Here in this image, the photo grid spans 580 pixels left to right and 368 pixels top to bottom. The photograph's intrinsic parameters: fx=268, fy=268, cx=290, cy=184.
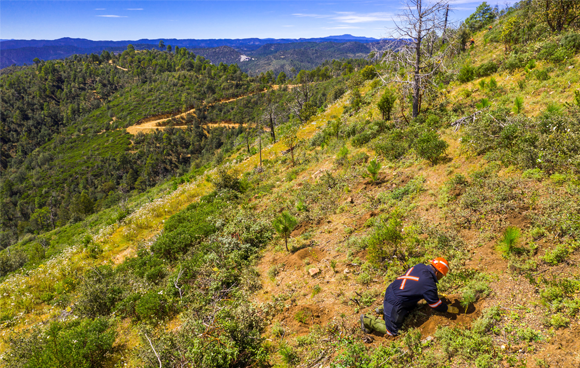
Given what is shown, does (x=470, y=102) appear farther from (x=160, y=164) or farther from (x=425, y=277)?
(x=160, y=164)

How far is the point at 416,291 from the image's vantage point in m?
4.64

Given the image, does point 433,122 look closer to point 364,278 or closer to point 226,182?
point 364,278

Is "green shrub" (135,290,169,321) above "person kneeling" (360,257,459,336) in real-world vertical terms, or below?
below

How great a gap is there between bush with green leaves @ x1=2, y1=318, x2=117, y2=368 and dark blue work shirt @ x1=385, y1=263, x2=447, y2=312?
620 cm

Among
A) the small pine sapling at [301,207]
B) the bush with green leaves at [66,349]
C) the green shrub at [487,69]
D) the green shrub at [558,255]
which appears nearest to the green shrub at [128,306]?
the bush with green leaves at [66,349]

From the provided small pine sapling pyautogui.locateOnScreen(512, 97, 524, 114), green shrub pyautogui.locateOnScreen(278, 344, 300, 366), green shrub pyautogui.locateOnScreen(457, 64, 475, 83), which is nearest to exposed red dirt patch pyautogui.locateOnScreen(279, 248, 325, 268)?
green shrub pyautogui.locateOnScreen(278, 344, 300, 366)

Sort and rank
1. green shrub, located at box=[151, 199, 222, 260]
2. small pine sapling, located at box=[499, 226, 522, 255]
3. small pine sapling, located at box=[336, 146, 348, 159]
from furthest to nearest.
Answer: small pine sapling, located at box=[336, 146, 348, 159] → green shrub, located at box=[151, 199, 222, 260] → small pine sapling, located at box=[499, 226, 522, 255]

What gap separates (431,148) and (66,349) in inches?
452

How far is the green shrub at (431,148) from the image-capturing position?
31.1 feet

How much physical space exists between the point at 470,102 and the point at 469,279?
35.3 feet

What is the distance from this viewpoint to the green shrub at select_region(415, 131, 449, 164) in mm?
9477

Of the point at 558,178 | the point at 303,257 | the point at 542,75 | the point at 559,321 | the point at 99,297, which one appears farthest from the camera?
the point at 542,75

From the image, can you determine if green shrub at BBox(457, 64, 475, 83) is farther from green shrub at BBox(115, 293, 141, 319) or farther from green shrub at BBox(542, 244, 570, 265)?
green shrub at BBox(115, 293, 141, 319)


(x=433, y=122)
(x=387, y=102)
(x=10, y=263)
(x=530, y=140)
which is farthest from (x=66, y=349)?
(x=10, y=263)
